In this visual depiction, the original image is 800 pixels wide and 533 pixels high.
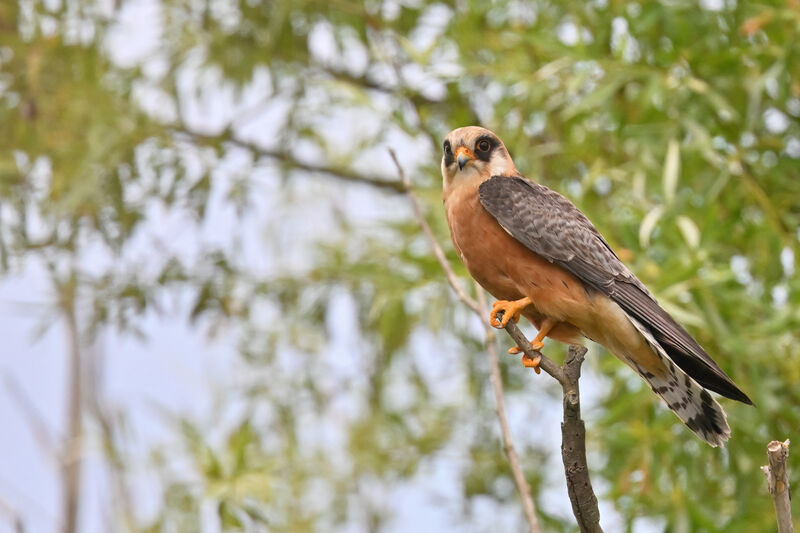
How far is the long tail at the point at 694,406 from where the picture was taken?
2246 mm

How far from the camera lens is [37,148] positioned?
427cm

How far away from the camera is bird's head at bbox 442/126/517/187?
2609 millimetres

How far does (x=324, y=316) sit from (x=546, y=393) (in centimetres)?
107

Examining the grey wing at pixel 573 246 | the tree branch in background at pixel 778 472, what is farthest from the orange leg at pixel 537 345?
the tree branch in background at pixel 778 472

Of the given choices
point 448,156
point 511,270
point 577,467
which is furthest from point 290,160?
point 577,467

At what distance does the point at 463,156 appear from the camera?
2.59 m

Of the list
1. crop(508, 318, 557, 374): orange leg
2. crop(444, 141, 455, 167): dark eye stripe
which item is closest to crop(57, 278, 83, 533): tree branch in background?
crop(444, 141, 455, 167): dark eye stripe

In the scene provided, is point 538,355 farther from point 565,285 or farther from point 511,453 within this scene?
point 565,285

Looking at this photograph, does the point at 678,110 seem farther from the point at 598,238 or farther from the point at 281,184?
the point at 281,184

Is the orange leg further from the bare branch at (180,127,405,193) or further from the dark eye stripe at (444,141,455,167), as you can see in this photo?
the bare branch at (180,127,405,193)

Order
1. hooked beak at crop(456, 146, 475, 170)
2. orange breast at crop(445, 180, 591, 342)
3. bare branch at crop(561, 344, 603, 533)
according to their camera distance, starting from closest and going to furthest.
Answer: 1. bare branch at crop(561, 344, 603, 533)
2. orange breast at crop(445, 180, 591, 342)
3. hooked beak at crop(456, 146, 475, 170)

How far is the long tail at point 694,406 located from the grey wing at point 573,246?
2 centimetres

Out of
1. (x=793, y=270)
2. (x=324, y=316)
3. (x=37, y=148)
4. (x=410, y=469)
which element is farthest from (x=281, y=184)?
(x=793, y=270)

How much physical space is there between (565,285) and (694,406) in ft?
1.29
